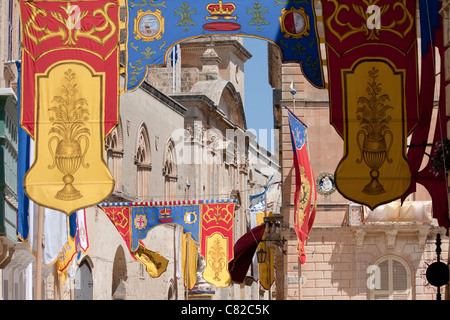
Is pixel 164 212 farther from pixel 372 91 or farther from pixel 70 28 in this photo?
pixel 372 91

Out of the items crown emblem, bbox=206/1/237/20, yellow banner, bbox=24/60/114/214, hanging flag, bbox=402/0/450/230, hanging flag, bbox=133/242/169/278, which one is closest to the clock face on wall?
hanging flag, bbox=133/242/169/278

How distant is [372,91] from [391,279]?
17.6m

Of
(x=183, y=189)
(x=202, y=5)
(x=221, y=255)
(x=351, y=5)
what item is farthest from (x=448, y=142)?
(x=183, y=189)

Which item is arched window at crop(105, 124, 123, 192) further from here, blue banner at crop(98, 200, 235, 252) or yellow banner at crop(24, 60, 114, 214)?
yellow banner at crop(24, 60, 114, 214)

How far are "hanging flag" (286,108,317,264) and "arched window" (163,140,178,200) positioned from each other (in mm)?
20353

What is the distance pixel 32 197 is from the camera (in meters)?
17.0

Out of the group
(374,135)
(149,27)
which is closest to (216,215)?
(149,27)

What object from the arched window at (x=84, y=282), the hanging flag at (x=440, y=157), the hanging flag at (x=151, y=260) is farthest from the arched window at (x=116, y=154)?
the hanging flag at (x=440, y=157)

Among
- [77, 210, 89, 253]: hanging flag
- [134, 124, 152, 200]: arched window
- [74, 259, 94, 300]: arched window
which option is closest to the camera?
[77, 210, 89, 253]: hanging flag

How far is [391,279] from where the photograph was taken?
34.3 m

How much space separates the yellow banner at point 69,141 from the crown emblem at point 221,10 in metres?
2.12

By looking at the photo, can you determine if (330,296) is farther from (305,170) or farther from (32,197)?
(32,197)

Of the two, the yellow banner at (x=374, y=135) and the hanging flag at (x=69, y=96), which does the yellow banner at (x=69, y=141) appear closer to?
the hanging flag at (x=69, y=96)

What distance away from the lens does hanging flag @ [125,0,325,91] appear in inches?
728
